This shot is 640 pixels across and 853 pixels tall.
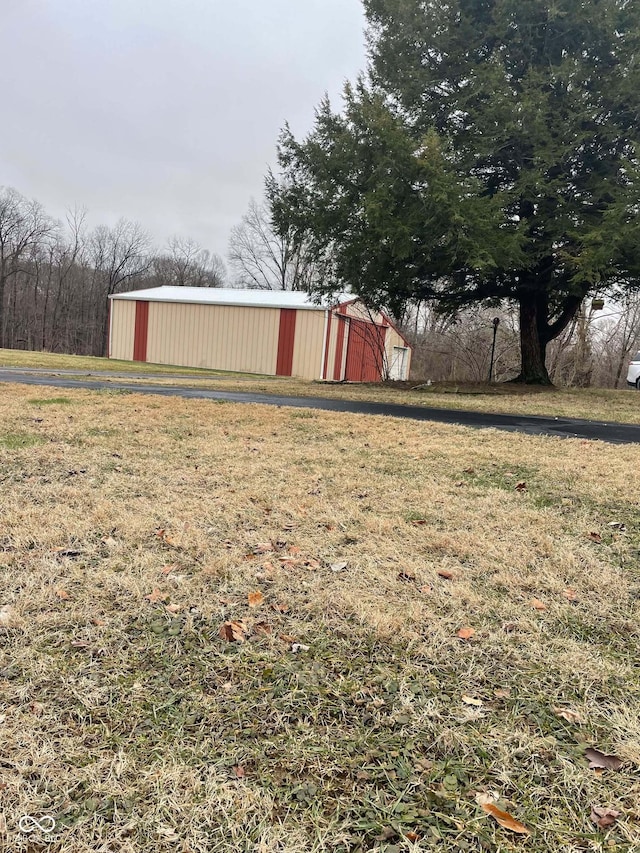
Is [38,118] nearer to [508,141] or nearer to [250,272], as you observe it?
[250,272]

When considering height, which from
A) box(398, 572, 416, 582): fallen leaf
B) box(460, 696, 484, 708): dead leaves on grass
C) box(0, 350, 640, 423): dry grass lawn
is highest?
box(0, 350, 640, 423): dry grass lawn

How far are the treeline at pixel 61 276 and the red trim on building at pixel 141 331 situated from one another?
1449 centimetres


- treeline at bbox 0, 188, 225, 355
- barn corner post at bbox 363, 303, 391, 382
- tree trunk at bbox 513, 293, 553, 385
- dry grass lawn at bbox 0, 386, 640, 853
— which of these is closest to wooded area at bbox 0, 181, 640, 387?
treeline at bbox 0, 188, 225, 355

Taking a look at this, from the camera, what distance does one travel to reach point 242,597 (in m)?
2.02

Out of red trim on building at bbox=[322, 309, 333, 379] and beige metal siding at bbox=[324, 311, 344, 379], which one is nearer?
red trim on building at bbox=[322, 309, 333, 379]

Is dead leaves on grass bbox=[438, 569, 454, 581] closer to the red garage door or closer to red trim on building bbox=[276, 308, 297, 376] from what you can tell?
red trim on building bbox=[276, 308, 297, 376]

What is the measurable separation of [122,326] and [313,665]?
27.0 m

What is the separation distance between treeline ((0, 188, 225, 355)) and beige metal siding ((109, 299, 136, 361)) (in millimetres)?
13502

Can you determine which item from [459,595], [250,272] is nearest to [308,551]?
[459,595]

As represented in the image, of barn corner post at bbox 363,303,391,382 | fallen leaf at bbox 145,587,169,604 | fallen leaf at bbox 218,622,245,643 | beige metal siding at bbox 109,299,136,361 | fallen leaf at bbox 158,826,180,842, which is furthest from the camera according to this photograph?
beige metal siding at bbox 109,299,136,361

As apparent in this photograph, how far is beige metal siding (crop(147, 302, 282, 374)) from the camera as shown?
23500 mm

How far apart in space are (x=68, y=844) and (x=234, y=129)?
96.5 ft

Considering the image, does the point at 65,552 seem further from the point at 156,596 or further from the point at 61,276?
the point at 61,276

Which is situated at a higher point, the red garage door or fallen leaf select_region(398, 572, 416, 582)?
the red garage door
